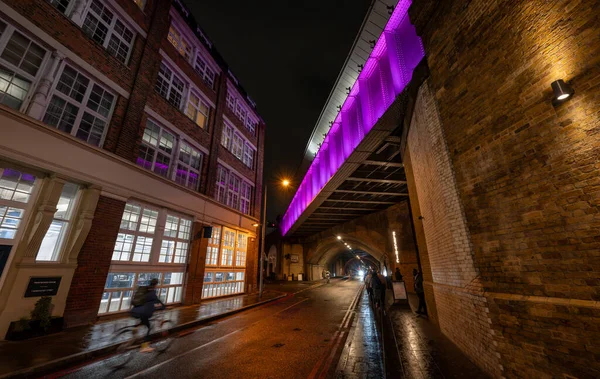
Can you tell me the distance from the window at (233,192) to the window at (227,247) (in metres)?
2.01

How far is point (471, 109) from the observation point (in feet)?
16.0

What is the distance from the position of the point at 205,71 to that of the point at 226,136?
4.33 m

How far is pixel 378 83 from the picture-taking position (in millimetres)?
9492

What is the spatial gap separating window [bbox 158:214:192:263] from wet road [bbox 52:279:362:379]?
174 inches

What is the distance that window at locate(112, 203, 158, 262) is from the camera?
9109mm

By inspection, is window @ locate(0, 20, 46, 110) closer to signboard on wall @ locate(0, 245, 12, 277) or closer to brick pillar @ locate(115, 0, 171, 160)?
brick pillar @ locate(115, 0, 171, 160)

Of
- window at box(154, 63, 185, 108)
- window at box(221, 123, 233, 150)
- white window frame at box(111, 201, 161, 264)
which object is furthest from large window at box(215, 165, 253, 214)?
white window frame at box(111, 201, 161, 264)

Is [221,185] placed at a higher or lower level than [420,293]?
higher

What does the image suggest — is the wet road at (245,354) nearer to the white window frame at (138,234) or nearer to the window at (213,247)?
the white window frame at (138,234)

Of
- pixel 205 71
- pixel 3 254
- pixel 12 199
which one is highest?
pixel 205 71

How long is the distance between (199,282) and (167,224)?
346 centimetres

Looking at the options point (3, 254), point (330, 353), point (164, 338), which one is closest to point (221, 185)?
point (3, 254)

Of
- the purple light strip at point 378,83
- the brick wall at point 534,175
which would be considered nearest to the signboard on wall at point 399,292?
the purple light strip at point 378,83

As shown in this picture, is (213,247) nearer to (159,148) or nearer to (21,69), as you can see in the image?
(159,148)
